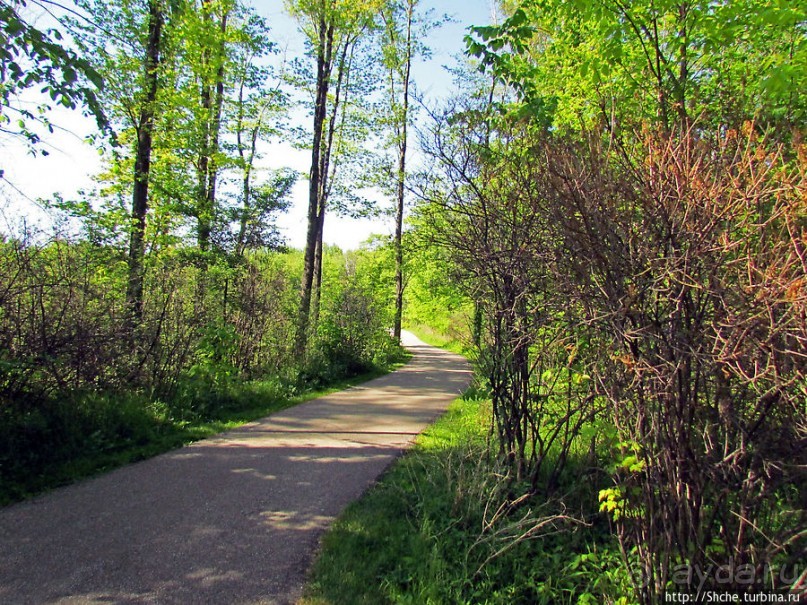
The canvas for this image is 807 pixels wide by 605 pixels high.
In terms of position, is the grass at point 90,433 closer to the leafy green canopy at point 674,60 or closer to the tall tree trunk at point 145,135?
the tall tree trunk at point 145,135

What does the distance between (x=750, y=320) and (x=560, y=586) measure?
7.64 feet

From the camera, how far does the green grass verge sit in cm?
331

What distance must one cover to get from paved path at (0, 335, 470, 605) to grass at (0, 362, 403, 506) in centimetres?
28

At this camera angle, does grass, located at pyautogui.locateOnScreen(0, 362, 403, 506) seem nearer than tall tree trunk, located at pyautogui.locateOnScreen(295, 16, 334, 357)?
Yes

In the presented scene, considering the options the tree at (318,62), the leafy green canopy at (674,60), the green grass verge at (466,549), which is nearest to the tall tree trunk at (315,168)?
the tree at (318,62)

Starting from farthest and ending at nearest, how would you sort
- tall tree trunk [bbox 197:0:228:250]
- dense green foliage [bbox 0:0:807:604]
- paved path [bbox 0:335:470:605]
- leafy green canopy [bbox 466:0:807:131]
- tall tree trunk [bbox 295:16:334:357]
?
tall tree trunk [bbox 295:16:334:357]
tall tree trunk [bbox 197:0:228:250]
leafy green canopy [bbox 466:0:807:131]
paved path [bbox 0:335:470:605]
dense green foliage [bbox 0:0:807:604]

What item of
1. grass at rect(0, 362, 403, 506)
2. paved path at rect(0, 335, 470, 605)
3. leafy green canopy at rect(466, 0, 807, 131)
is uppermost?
leafy green canopy at rect(466, 0, 807, 131)

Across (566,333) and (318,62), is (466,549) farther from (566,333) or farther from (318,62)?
(318,62)

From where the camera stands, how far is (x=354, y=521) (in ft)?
14.0

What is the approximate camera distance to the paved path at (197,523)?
325cm

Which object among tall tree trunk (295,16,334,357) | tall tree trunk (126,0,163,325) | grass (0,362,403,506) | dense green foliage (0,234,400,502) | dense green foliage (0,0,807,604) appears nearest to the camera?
dense green foliage (0,0,807,604)

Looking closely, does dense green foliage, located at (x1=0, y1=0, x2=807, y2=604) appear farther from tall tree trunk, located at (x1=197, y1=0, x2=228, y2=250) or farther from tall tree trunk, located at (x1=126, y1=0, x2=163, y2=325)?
tall tree trunk, located at (x1=197, y1=0, x2=228, y2=250)

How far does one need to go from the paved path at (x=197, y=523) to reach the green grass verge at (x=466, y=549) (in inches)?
12.2

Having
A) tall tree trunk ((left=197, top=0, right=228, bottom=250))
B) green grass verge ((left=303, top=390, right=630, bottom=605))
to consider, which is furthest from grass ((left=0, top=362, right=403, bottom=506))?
tall tree trunk ((left=197, top=0, right=228, bottom=250))
